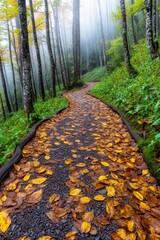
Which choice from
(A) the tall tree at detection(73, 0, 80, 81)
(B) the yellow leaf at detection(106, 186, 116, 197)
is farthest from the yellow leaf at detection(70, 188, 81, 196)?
(A) the tall tree at detection(73, 0, 80, 81)

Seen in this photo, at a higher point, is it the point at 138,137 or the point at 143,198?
the point at 138,137

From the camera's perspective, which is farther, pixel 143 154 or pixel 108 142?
pixel 108 142

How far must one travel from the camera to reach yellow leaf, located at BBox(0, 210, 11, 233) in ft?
5.41

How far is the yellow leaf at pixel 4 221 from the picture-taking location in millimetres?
1648

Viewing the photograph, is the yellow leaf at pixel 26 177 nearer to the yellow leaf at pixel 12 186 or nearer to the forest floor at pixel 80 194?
the forest floor at pixel 80 194

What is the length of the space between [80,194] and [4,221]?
0.87m

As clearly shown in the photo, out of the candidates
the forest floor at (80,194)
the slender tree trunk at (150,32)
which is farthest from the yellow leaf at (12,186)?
the slender tree trunk at (150,32)

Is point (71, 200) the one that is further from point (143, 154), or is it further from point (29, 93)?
point (29, 93)

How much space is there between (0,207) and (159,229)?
1.75 metres

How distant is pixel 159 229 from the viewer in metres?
1.70

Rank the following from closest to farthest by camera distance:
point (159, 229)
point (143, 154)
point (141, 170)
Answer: point (159, 229) < point (141, 170) < point (143, 154)

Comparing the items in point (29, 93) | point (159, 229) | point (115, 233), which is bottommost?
point (159, 229)

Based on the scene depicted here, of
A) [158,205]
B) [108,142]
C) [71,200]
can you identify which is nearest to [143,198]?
[158,205]

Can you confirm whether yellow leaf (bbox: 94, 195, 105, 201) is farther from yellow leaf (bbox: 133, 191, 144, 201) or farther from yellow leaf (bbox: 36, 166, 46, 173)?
yellow leaf (bbox: 36, 166, 46, 173)
